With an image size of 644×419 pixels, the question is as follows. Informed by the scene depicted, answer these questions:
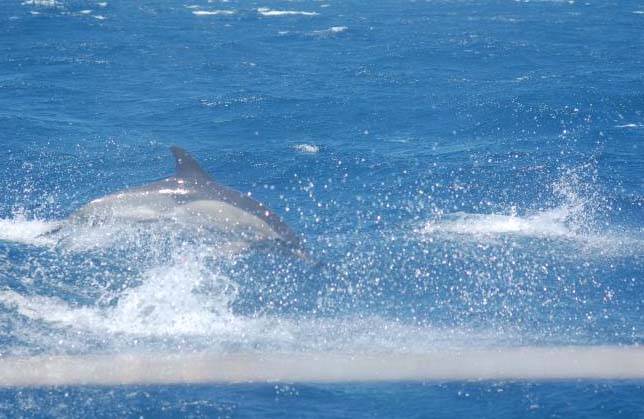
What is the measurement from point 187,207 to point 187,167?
73cm

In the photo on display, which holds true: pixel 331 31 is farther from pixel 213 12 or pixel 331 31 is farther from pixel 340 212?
pixel 340 212

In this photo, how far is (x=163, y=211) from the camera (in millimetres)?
15102

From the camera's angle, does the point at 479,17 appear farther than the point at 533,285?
Yes

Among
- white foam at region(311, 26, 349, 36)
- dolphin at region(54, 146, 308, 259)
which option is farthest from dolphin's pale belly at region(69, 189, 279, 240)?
white foam at region(311, 26, 349, 36)

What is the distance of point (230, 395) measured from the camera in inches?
377

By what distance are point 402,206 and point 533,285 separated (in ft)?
14.2

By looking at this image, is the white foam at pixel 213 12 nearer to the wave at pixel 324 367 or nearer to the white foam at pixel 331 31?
the white foam at pixel 331 31

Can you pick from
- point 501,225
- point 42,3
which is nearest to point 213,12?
point 42,3

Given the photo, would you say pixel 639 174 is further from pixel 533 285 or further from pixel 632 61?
pixel 632 61

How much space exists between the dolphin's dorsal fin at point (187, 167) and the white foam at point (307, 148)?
5.85 metres

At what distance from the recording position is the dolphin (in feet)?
47.7

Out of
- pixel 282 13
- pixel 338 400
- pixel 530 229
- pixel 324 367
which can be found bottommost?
pixel 338 400

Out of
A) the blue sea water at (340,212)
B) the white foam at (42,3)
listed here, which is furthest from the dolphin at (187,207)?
the white foam at (42,3)

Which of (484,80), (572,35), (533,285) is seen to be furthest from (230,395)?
(572,35)
